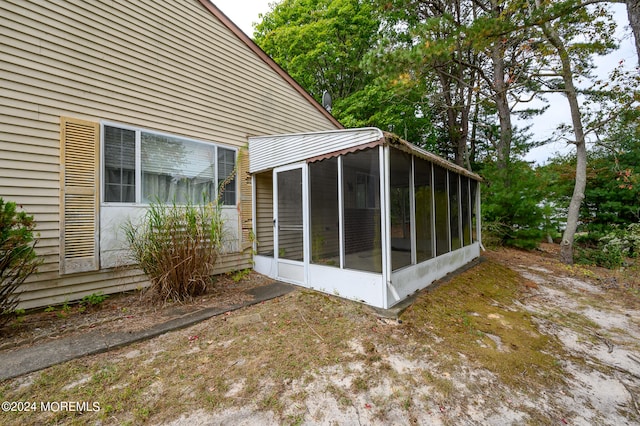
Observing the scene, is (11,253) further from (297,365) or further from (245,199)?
(245,199)

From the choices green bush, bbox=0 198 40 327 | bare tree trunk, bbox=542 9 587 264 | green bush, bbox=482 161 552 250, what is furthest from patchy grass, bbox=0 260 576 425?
green bush, bbox=482 161 552 250

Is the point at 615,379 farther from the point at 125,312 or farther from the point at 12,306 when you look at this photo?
the point at 12,306

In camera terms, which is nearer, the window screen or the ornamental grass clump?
the ornamental grass clump

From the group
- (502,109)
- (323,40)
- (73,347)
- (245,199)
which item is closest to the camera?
(73,347)

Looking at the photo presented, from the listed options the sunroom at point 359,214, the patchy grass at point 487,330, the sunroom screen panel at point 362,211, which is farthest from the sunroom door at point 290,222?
the patchy grass at point 487,330

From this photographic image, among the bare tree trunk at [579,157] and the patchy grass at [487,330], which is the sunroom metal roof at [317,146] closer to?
the patchy grass at [487,330]

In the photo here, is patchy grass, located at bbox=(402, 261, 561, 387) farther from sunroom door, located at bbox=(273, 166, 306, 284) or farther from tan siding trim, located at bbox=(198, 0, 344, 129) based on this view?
tan siding trim, located at bbox=(198, 0, 344, 129)

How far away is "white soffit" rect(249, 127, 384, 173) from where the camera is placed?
138 inches

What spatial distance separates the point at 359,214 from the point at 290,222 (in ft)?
4.62

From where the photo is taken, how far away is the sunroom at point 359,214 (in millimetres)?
3412

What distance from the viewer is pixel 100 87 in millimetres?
3867

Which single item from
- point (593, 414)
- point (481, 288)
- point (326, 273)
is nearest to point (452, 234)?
point (481, 288)

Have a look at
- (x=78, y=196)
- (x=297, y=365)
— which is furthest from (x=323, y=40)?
(x=297, y=365)

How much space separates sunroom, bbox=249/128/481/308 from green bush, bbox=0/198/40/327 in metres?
3.11
